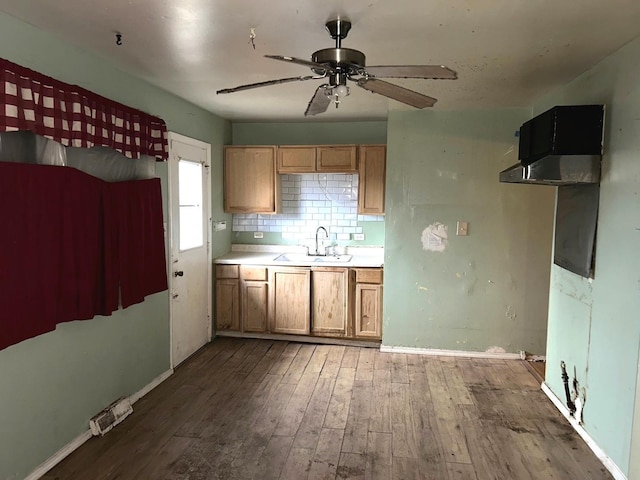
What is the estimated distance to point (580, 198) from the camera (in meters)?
2.99

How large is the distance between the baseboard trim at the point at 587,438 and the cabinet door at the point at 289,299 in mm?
2252

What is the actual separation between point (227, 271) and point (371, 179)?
5.83 feet

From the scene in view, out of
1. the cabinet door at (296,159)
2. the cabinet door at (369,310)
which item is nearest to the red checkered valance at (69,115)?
the cabinet door at (296,159)

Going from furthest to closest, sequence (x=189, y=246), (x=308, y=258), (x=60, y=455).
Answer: (x=308, y=258) → (x=189, y=246) → (x=60, y=455)

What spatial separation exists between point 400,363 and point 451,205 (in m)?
1.54

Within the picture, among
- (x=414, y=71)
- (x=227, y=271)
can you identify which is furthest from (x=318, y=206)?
(x=414, y=71)

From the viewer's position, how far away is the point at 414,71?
6.30ft

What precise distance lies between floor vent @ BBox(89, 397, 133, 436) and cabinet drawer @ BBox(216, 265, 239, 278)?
1.81m

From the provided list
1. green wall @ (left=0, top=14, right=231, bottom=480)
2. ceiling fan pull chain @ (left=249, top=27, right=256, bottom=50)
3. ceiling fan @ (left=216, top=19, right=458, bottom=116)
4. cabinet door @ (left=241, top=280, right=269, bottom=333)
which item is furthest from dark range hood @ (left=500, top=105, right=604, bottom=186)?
cabinet door @ (left=241, top=280, right=269, bottom=333)

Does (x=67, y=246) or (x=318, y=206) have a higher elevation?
(x=318, y=206)

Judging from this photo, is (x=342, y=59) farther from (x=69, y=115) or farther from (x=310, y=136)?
(x=310, y=136)

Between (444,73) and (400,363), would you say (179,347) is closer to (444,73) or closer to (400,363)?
(400,363)

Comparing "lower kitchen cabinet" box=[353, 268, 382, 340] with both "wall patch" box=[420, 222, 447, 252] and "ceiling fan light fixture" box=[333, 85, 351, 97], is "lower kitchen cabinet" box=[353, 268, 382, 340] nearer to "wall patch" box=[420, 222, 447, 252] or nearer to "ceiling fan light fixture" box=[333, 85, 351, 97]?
"wall patch" box=[420, 222, 447, 252]

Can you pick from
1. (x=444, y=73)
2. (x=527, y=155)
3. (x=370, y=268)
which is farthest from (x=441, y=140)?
(x=444, y=73)
